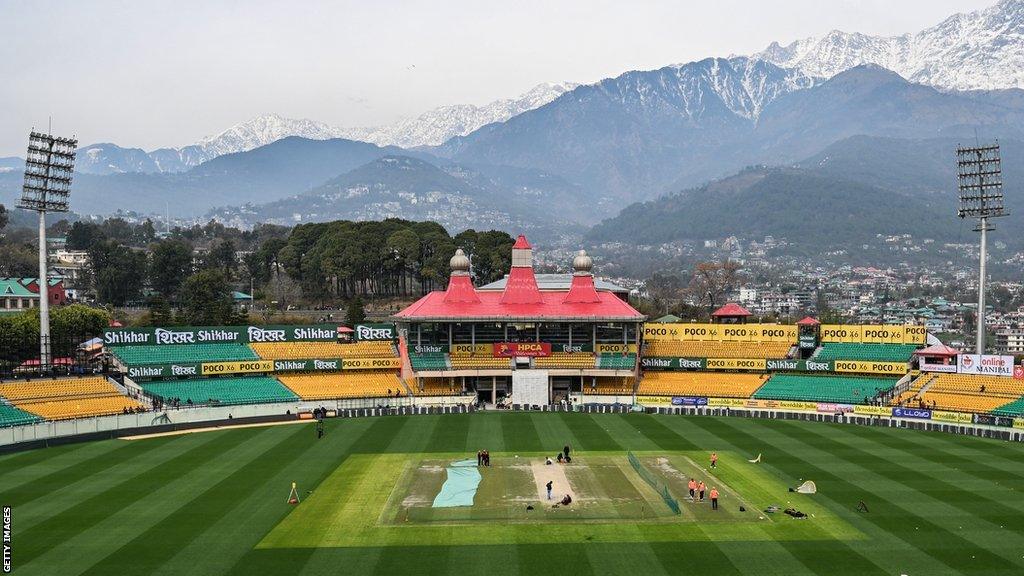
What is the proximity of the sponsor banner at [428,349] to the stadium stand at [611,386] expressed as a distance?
12582mm

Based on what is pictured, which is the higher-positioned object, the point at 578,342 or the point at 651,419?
the point at 578,342

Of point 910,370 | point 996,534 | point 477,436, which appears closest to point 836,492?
point 996,534

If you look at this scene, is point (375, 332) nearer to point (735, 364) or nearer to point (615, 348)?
point (615, 348)

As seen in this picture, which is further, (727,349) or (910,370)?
(727,349)

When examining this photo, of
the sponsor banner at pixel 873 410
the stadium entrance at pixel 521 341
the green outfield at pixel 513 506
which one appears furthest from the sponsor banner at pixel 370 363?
the sponsor banner at pixel 873 410

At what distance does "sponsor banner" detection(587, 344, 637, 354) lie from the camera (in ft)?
247

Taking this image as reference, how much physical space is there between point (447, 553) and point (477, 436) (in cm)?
2472

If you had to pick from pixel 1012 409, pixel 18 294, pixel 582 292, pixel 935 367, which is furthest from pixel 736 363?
pixel 18 294

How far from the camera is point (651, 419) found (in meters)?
62.8

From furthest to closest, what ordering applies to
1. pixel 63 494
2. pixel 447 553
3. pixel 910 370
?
pixel 910 370 → pixel 63 494 → pixel 447 553

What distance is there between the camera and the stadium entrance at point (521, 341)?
7088 centimetres

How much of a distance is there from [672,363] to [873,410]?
1904 cm

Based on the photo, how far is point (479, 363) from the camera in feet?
237

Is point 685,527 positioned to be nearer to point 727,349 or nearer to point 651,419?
point 651,419
